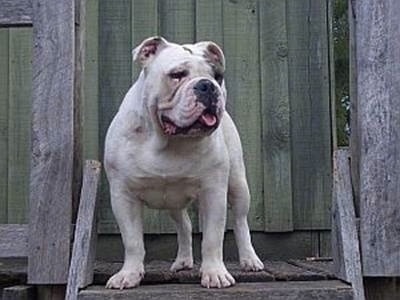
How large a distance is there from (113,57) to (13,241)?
1726 millimetres

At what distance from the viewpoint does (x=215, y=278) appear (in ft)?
9.82

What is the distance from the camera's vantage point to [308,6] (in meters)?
4.65

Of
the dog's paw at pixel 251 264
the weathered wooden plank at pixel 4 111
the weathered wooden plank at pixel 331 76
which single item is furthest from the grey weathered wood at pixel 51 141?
the weathered wooden plank at pixel 331 76

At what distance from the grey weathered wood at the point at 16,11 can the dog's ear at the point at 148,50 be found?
0.50m

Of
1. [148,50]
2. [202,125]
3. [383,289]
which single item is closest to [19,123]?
[148,50]

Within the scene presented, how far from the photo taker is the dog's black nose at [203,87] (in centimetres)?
287

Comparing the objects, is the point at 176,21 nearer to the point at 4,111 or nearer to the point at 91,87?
the point at 91,87

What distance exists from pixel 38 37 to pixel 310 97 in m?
1.93

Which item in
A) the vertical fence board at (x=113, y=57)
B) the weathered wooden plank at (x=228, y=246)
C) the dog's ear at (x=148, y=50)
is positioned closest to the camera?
the dog's ear at (x=148, y=50)

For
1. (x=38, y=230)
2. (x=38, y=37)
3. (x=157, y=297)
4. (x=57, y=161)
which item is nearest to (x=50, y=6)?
(x=38, y=37)

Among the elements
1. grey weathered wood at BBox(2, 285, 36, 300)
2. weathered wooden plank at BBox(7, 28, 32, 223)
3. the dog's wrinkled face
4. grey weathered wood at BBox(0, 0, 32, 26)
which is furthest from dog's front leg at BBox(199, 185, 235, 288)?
weathered wooden plank at BBox(7, 28, 32, 223)

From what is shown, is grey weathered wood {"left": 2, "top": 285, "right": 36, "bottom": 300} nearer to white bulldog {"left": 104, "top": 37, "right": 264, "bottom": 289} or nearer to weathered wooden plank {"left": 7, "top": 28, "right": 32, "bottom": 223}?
white bulldog {"left": 104, "top": 37, "right": 264, "bottom": 289}

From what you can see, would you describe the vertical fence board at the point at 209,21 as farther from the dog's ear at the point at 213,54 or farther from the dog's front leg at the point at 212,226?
the dog's front leg at the point at 212,226

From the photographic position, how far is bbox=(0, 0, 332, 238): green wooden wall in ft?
15.0
